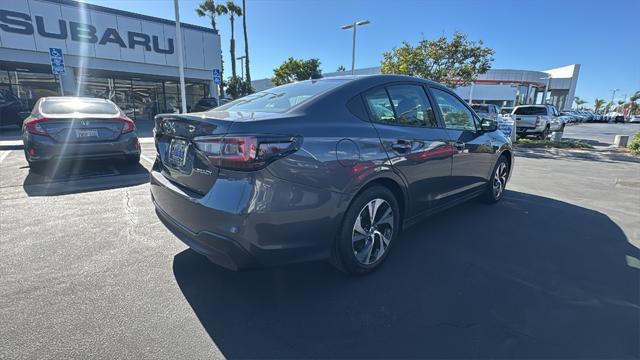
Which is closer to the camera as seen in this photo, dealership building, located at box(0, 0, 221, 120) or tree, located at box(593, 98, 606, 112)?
dealership building, located at box(0, 0, 221, 120)

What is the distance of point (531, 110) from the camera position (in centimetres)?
1617

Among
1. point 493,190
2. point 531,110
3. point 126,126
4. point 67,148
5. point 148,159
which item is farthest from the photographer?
point 531,110

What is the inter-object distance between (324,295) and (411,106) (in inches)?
76.2

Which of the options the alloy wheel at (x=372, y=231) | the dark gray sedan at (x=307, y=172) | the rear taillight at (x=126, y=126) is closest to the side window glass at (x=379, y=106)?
the dark gray sedan at (x=307, y=172)

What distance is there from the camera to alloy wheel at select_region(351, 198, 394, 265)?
8.36 ft

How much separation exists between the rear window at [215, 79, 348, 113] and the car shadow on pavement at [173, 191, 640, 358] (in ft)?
4.53

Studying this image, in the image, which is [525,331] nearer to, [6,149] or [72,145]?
[72,145]

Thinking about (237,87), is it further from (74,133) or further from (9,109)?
(74,133)

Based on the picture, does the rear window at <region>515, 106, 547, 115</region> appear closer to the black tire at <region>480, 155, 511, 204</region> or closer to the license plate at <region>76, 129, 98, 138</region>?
the black tire at <region>480, 155, 511, 204</region>

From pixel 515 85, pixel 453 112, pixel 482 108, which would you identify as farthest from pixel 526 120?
pixel 515 85

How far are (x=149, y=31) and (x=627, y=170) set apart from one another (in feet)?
75.7

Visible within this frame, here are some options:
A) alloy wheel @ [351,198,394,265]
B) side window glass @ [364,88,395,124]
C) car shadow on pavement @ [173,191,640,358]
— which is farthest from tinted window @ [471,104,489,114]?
alloy wheel @ [351,198,394,265]

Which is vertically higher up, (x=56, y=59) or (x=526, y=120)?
(x=56, y=59)

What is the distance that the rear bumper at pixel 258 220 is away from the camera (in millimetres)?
1938
